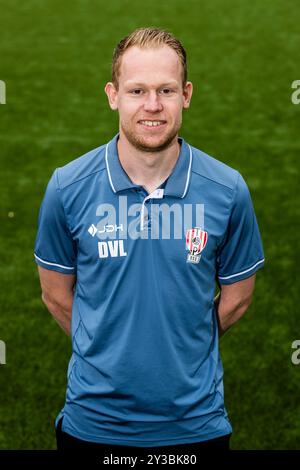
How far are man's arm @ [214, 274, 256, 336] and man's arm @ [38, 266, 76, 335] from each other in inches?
20.2

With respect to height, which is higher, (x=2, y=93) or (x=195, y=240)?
(x=2, y=93)

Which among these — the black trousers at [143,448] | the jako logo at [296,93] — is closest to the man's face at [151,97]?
the black trousers at [143,448]

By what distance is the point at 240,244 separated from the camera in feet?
8.02

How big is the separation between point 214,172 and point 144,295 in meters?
0.43

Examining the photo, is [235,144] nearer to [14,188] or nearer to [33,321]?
[14,188]

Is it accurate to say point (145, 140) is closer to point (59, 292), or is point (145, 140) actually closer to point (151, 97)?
point (151, 97)

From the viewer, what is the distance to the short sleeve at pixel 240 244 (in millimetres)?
2342

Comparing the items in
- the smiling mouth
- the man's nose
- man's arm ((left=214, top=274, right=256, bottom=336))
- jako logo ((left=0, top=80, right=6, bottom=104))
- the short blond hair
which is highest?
jako logo ((left=0, top=80, right=6, bottom=104))

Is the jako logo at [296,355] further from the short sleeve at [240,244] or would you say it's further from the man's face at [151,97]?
the man's face at [151,97]

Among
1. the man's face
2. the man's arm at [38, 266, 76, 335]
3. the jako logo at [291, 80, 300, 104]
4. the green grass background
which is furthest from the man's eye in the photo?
the jako logo at [291, 80, 300, 104]

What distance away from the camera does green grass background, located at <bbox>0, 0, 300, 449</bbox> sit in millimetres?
4230

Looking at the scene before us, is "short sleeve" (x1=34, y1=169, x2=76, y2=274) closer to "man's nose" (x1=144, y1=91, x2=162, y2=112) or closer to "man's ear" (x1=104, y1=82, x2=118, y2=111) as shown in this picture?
"man's ear" (x1=104, y1=82, x2=118, y2=111)

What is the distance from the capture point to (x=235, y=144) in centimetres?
734

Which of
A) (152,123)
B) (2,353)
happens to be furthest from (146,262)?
(2,353)
